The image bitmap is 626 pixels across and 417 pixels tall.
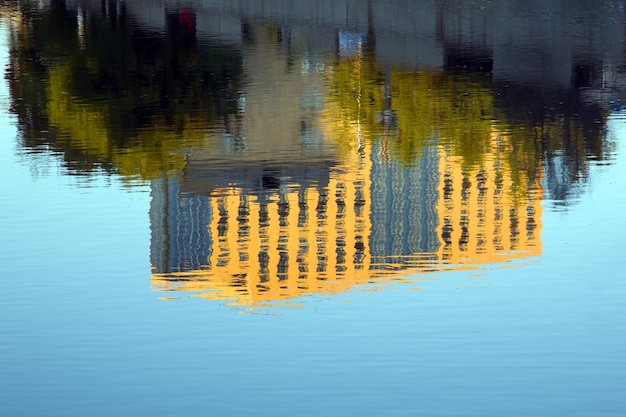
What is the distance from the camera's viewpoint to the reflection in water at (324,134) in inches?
784

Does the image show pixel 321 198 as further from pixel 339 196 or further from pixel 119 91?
pixel 119 91

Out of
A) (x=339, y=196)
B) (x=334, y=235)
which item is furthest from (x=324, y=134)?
(x=334, y=235)

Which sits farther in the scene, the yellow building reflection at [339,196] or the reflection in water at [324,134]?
the reflection in water at [324,134]

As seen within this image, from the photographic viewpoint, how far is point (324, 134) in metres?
31.5

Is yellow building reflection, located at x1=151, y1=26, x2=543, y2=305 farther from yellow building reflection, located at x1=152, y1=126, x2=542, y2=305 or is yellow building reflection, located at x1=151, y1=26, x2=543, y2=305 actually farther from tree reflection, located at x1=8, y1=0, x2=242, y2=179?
tree reflection, located at x1=8, y1=0, x2=242, y2=179

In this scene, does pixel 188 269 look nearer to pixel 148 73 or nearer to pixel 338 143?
pixel 338 143

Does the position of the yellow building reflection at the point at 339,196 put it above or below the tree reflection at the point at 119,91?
below

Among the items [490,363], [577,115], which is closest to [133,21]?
[577,115]

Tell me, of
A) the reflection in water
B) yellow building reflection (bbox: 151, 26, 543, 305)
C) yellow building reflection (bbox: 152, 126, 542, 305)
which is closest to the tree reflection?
the reflection in water

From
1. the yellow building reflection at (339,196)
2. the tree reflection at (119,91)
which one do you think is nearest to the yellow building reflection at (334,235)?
the yellow building reflection at (339,196)

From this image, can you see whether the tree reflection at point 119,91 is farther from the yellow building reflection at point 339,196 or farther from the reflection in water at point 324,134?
the yellow building reflection at point 339,196

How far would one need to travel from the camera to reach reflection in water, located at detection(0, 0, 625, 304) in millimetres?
19922

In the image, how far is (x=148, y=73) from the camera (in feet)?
140

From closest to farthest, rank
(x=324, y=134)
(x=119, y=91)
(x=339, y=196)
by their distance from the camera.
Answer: (x=339, y=196), (x=324, y=134), (x=119, y=91)
